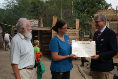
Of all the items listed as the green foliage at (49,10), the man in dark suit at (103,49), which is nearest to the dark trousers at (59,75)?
the man in dark suit at (103,49)

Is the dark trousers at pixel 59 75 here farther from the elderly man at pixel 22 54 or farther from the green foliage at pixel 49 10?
the green foliage at pixel 49 10

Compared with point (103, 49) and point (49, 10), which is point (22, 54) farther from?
point (49, 10)

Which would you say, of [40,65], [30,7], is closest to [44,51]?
[40,65]

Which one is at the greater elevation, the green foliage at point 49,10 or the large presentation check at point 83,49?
the green foliage at point 49,10

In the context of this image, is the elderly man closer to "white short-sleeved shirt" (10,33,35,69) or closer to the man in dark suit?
"white short-sleeved shirt" (10,33,35,69)

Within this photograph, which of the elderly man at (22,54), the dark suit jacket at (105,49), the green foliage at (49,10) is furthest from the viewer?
the green foliage at (49,10)

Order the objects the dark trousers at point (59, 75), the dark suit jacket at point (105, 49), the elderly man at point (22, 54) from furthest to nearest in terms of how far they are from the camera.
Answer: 1. the dark trousers at point (59, 75)
2. the dark suit jacket at point (105, 49)
3. the elderly man at point (22, 54)

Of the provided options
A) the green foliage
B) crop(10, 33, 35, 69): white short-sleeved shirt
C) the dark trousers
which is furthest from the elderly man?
the green foliage

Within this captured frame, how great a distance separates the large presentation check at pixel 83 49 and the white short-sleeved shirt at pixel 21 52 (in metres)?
0.86

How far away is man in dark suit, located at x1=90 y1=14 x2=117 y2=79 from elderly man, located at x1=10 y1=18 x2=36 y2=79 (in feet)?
4.02

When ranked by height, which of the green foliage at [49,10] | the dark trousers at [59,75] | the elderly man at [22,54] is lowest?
the dark trousers at [59,75]

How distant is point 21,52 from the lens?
2328 mm

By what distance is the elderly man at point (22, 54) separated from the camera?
2.23 meters

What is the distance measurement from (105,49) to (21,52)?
5.26 feet
